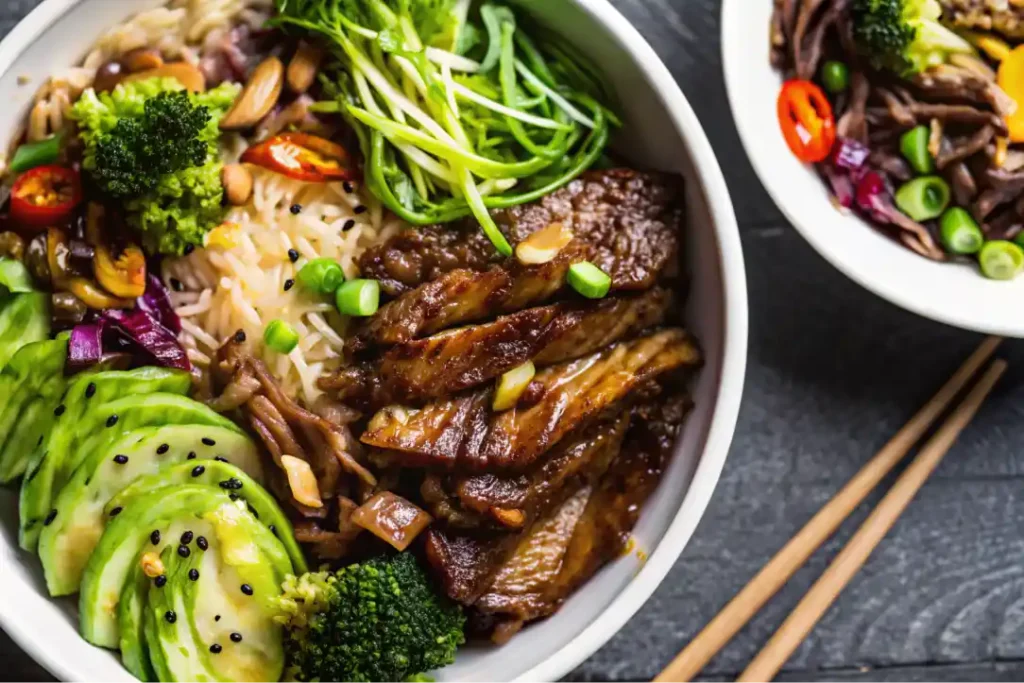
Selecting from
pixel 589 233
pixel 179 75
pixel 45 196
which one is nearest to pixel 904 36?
pixel 589 233

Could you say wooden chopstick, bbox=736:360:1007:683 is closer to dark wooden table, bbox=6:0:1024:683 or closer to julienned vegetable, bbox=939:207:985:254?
dark wooden table, bbox=6:0:1024:683

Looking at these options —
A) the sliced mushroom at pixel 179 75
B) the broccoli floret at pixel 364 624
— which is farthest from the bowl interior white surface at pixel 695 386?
the broccoli floret at pixel 364 624

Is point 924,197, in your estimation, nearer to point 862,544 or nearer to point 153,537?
point 862,544

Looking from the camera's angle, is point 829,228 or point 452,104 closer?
point 452,104

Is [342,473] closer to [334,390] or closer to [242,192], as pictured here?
[334,390]

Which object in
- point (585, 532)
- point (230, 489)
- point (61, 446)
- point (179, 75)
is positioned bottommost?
point (585, 532)
